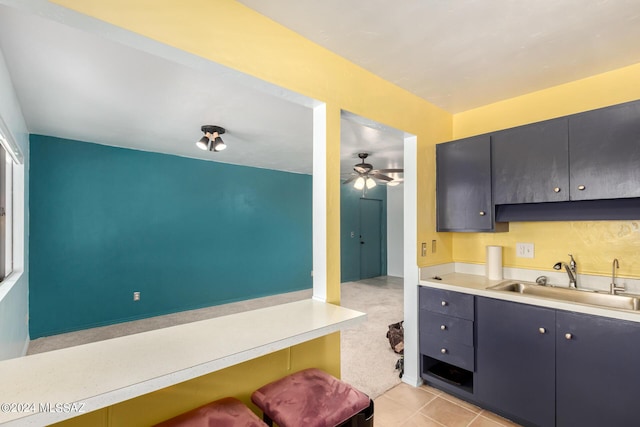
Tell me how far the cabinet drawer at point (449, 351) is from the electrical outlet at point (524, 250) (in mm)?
922

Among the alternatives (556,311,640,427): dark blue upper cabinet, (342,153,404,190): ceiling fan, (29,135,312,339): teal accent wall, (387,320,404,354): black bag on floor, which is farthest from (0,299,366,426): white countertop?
(29,135,312,339): teal accent wall

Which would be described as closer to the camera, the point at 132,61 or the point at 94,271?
the point at 132,61

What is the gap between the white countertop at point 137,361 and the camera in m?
0.78

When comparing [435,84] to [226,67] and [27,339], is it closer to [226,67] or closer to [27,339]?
[226,67]

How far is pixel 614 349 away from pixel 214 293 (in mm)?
4676

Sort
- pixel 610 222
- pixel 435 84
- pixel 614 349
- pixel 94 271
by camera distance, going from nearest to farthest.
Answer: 1. pixel 614 349
2. pixel 610 222
3. pixel 435 84
4. pixel 94 271

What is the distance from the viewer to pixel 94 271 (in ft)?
12.6

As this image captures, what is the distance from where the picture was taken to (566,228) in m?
2.29

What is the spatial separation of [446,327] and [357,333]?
1593mm

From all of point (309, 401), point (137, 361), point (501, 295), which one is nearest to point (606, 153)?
point (501, 295)

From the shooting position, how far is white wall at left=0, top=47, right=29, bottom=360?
83.1 inches

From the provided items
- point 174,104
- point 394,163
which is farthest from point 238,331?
point 394,163

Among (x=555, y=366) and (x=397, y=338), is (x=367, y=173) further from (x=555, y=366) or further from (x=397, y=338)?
(x=555, y=366)

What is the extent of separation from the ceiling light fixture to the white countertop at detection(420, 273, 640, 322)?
2.54m
